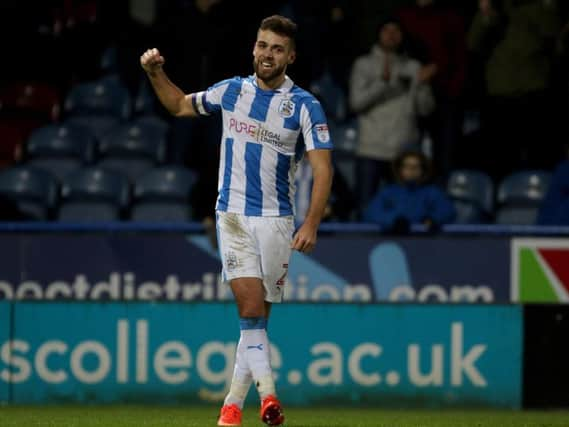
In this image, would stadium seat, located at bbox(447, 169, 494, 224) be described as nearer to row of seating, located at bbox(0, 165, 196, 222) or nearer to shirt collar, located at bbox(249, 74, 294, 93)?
row of seating, located at bbox(0, 165, 196, 222)

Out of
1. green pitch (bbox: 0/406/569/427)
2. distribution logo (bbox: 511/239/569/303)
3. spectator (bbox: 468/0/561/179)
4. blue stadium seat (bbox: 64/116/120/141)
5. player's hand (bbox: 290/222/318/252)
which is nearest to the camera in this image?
player's hand (bbox: 290/222/318/252)

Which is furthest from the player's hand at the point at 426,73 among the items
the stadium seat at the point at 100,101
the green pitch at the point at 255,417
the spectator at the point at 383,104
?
the green pitch at the point at 255,417

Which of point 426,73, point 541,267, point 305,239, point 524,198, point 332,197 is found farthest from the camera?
point 524,198

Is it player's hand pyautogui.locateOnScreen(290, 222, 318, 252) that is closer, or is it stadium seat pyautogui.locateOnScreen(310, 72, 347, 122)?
player's hand pyautogui.locateOnScreen(290, 222, 318, 252)

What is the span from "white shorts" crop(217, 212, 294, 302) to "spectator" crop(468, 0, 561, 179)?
558cm

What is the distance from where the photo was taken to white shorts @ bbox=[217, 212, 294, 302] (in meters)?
6.80

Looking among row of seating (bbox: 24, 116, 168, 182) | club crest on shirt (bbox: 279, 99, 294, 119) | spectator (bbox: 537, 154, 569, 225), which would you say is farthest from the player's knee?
row of seating (bbox: 24, 116, 168, 182)

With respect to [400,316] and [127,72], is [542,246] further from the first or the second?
[127,72]

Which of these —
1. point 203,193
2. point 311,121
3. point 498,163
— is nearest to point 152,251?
point 203,193

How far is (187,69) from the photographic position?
12648 millimetres

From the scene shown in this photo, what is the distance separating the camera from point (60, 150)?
13.2m

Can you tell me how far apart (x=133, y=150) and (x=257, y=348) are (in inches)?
258

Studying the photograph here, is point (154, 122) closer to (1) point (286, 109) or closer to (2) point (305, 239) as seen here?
(1) point (286, 109)

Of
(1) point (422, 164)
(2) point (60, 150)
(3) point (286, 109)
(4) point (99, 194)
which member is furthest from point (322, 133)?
(2) point (60, 150)
